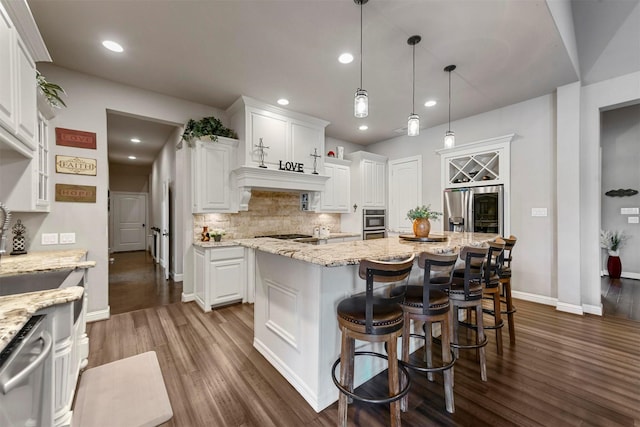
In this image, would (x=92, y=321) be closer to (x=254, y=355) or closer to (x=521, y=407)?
(x=254, y=355)

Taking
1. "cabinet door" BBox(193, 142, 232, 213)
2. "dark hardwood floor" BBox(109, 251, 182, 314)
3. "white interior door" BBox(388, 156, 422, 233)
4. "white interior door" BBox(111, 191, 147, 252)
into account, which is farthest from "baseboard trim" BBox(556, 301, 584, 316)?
"white interior door" BBox(111, 191, 147, 252)

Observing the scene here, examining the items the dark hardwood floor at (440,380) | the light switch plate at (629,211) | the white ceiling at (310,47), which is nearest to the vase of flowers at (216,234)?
the dark hardwood floor at (440,380)

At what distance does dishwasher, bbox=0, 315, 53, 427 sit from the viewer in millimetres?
868

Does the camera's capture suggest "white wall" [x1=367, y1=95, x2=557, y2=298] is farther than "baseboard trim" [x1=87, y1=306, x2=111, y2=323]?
Yes

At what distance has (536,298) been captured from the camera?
153 inches

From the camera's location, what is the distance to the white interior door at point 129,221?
29.1ft

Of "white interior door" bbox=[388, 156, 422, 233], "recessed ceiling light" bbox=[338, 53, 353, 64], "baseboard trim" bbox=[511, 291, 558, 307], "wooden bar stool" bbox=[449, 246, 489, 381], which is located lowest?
"baseboard trim" bbox=[511, 291, 558, 307]

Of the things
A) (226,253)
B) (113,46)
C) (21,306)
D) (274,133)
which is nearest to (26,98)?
(113,46)

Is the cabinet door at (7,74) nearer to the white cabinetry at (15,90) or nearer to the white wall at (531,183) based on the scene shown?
the white cabinetry at (15,90)

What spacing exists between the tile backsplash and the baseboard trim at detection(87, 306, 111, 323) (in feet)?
4.48

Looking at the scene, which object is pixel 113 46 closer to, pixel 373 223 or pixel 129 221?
pixel 373 223

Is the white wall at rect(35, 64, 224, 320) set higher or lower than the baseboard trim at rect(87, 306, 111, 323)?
higher

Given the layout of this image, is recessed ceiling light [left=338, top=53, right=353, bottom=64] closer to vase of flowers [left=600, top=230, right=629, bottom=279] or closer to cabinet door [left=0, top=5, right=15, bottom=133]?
cabinet door [left=0, top=5, right=15, bottom=133]

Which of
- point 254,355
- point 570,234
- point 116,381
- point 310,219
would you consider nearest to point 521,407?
point 254,355
